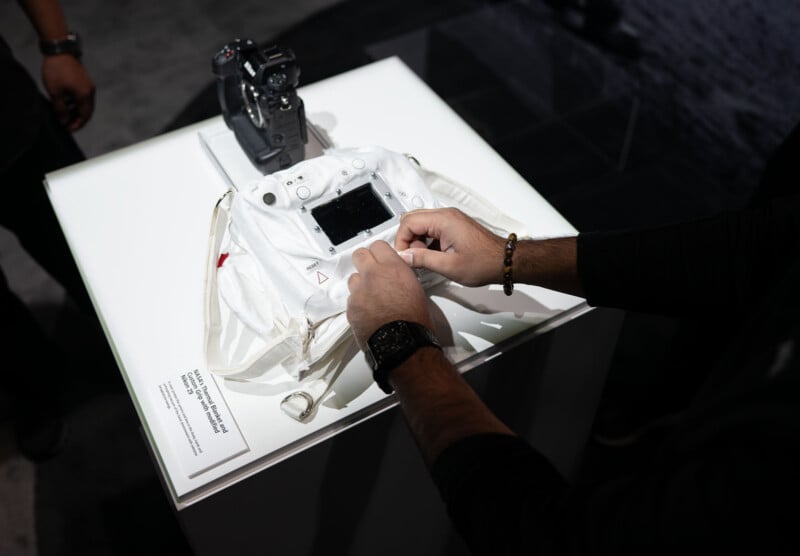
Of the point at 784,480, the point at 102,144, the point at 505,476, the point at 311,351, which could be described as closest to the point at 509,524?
the point at 505,476

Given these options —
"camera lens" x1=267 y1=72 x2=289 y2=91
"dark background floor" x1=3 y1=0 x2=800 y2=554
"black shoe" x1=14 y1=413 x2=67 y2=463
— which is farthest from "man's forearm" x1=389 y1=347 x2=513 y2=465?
"black shoe" x1=14 y1=413 x2=67 y2=463

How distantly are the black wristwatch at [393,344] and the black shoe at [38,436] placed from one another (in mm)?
1254

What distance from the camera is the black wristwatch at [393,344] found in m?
0.93

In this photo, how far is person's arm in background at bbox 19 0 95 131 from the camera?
5.40ft

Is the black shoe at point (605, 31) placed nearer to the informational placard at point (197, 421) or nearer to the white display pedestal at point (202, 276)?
the white display pedestal at point (202, 276)

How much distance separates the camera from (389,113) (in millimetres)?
1605

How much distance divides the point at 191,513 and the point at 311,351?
0.92ft

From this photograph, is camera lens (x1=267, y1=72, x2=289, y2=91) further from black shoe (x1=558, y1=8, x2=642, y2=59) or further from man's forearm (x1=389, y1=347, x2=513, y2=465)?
black shoe (x1=558, y1=8, x2=642, y2=59)

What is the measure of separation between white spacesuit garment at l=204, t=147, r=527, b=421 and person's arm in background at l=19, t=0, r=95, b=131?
2.14ft

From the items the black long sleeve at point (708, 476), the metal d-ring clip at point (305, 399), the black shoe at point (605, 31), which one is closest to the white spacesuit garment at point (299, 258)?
the metal d-ring clip at point (305, 399)

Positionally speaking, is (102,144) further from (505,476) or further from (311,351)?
(505,476)

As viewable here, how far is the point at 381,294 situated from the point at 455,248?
15cm

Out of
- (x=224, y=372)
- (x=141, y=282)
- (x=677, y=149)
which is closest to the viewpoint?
(x=224, y=372)

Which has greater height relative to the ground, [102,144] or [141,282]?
[102,144]
